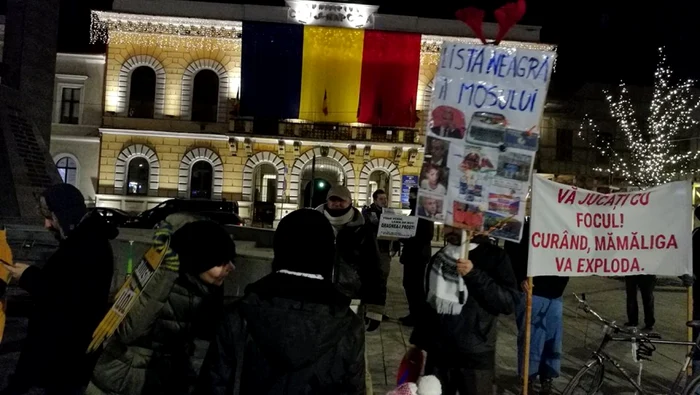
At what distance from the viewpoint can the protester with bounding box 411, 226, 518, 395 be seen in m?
3.43

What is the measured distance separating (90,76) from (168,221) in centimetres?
3411

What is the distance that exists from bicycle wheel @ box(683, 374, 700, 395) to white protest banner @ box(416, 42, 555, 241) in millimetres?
2167

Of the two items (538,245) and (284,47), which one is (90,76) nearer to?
(284,47)

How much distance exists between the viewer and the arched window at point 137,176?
106ft

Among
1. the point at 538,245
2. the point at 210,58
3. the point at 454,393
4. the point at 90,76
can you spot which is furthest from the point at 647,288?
the point at 90,76

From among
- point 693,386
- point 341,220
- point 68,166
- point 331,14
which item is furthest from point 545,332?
point 68,166

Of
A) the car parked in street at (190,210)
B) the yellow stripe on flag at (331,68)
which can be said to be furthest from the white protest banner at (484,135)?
the yellow stripe on flag at (331,68)

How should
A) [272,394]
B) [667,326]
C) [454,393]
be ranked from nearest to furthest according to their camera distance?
1. [272,394]
2. [454,393]
3. [667,326]

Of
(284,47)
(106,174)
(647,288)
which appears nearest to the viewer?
(647,288)

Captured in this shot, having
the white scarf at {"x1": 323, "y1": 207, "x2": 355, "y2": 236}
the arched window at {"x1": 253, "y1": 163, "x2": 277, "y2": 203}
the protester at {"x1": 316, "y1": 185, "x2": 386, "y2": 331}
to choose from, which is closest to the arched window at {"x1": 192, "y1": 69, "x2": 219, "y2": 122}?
the arched window at {"x1": 253, "y1": 163, "x2": 277, "y2": 203}

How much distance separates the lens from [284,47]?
79.8ft

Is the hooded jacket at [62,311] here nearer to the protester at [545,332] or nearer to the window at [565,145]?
the protester at [545,332]

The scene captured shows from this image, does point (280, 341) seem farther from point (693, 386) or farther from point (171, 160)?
point (171, 160)

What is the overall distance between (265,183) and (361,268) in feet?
95.6
